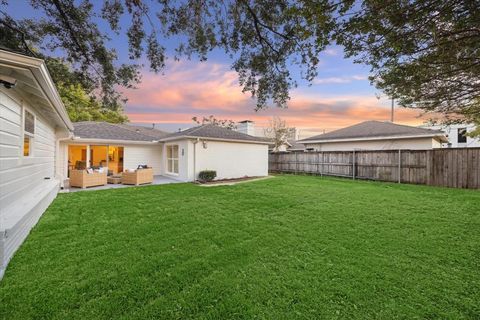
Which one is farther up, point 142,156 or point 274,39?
point 274,39

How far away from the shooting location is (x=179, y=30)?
19.5ft

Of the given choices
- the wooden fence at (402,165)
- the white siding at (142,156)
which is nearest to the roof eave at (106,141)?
the white siding at (142,156)

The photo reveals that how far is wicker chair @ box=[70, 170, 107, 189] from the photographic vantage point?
1035 cm

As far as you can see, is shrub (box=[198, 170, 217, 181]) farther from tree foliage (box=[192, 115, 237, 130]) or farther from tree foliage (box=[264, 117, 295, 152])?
tree foliage (box=[192, 115, 237, 130])

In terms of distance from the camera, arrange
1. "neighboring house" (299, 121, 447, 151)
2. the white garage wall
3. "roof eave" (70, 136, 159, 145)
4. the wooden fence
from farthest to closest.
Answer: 1. "neighboring house" (299, 121, 447, 151)
2. the white garage wall
3. "roof eave" (70, 136, 159, 145)
4. the wooden fence

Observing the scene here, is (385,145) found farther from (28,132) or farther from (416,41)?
(28,132)

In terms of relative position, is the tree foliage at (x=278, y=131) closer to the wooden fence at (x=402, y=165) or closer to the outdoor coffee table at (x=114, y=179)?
the wooden fence at (x=402, y=165)

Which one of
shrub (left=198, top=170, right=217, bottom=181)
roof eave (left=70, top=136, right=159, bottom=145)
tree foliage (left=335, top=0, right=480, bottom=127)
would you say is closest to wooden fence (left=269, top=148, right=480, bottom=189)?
tree foliage (left=335, top=0, right=480, bottom=127)

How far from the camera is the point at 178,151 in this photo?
13.9 metres

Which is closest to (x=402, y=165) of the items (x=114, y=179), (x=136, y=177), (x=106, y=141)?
(x=136, y=177)

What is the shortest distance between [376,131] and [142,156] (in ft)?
52.9

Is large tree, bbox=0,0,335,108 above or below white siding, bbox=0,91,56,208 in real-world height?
above

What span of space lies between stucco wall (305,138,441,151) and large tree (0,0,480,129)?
7531 millimetres

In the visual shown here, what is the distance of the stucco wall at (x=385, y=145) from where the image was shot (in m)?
14.0
